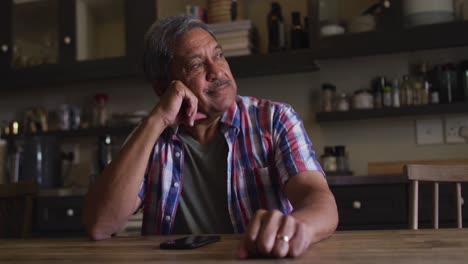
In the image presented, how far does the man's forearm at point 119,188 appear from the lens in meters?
1.33

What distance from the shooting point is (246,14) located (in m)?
2.98

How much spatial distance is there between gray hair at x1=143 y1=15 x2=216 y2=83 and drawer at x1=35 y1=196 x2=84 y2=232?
4.24ft

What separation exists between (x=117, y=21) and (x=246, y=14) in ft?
2.37

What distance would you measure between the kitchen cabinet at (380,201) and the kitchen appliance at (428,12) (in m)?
0.74

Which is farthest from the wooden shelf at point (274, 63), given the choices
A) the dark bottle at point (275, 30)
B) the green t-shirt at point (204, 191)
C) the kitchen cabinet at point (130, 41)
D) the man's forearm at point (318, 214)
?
the man's forearm at point (318, 214)

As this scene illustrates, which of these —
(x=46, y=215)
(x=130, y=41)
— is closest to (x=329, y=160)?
(x=130, y=41)

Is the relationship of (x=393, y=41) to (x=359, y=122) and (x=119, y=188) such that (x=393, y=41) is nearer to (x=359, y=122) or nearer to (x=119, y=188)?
(x=359, y=122)

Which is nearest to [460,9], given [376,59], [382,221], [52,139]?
[376,59]

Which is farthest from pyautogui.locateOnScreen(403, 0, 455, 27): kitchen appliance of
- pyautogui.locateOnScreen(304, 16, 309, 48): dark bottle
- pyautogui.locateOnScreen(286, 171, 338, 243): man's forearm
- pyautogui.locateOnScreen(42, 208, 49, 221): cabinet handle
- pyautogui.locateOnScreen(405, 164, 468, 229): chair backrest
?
pyautogui.locateOnScreen(42, 208, 49, 221): cabinet handle

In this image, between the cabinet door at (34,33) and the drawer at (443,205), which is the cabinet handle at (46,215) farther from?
the drawer at (443,205)

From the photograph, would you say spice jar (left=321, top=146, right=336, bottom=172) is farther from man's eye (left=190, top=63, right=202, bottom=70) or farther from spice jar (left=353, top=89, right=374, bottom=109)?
man's eye (left=190, top=63, right=202, bottom=70)

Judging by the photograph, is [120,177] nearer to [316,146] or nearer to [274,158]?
[274,158]

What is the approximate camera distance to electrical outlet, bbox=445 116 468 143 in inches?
103

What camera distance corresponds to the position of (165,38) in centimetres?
156
